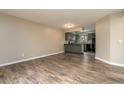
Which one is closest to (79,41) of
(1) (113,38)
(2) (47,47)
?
(2) (47,47)

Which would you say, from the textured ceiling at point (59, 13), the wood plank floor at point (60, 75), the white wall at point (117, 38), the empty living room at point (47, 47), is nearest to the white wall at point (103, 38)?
the empty living room at point (47, 47)

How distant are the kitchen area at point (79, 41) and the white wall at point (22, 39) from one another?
1955 millimetres

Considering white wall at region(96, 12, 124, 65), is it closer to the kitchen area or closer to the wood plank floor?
the wood plank floor

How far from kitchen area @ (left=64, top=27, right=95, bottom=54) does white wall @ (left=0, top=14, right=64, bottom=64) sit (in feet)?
6.41

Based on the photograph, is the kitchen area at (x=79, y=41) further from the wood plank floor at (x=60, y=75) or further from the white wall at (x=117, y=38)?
the wood plank floor at (x=60, y=75)

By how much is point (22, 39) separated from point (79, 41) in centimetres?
594

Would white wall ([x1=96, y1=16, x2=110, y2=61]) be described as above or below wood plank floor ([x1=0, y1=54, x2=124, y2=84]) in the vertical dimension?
above

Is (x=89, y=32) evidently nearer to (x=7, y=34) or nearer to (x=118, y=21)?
(x=118, y=21)

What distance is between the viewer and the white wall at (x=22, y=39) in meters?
4.56

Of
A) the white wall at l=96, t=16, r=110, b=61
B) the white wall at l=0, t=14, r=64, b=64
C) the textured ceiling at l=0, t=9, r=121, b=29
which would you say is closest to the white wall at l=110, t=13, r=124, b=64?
the white wall at l=96, t=16, r=110, b=61

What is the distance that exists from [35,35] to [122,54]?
4983 millimetres

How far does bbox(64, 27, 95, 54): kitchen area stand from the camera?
29.4ft
